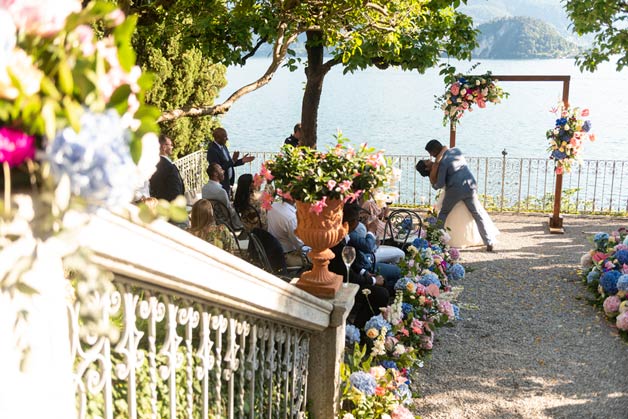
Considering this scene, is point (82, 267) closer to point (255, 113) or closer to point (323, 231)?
point (323, 231)

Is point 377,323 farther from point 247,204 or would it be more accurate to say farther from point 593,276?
point 593,276

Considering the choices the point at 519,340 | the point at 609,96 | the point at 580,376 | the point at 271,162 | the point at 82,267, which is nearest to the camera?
the point at 82,267

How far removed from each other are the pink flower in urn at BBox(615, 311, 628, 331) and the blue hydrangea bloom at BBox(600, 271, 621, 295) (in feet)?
2.04

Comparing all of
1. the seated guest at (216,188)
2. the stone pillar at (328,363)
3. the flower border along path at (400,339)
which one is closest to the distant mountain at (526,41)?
the flower border along path at (400,339)

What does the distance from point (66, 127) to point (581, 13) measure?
11245 millimetres

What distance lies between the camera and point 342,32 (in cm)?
978

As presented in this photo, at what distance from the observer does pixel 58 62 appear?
1086 mm

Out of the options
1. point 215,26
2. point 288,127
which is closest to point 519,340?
point 215,26

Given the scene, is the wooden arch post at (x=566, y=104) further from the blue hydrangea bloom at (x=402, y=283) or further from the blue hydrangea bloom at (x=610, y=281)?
the blue hydrangea bloom at (x=402, y=283)

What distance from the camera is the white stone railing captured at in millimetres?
1565

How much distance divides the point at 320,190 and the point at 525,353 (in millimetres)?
3218

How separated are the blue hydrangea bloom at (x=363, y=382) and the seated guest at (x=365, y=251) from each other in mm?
1146

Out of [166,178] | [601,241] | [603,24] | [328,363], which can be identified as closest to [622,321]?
[601,241]

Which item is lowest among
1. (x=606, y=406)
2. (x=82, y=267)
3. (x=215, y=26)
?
(x=606, y=406)
